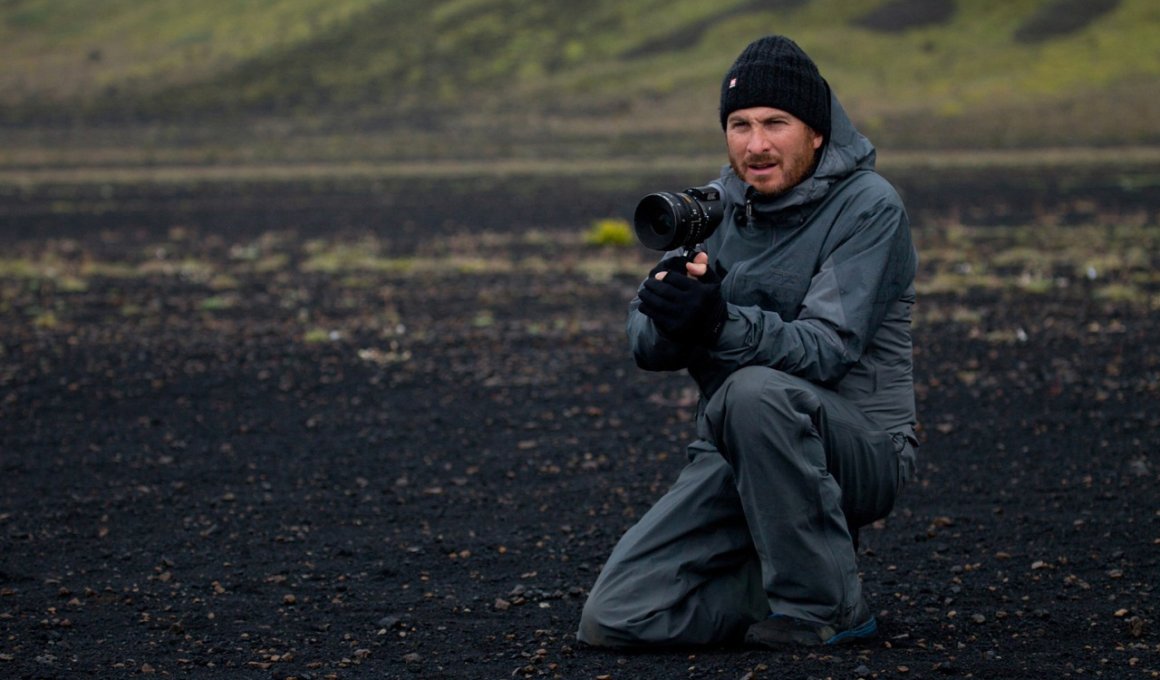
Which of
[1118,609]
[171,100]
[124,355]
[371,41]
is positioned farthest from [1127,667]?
[371,41]

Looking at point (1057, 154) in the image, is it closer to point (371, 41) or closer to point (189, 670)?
point (189, 670)

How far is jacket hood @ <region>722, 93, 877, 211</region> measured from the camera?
438 cm

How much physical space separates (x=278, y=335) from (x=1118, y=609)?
795cm

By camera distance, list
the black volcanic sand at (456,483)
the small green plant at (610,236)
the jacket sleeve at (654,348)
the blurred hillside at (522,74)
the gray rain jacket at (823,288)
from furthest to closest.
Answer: the blurred hillside at (522,74) → the small green plant at (610,236) → the black volcanic sand at (456,483) → the jacket sleeve at (654,348) → the gray rain jacket at (823,288)

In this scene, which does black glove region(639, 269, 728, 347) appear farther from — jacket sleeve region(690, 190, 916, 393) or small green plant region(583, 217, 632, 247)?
small green plant region(583, 217, 632, 247)

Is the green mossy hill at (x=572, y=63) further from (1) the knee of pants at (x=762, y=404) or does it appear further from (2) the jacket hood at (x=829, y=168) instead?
(1) the knee of pants at (x=762, y=404)

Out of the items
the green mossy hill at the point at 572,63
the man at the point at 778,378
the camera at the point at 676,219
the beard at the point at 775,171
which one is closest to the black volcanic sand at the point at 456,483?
the man at the point at 778,378

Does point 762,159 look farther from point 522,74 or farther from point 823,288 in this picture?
point 522,74

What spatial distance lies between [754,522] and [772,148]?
1.08 metres

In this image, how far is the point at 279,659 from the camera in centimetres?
462

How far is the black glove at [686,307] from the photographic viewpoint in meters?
4.11

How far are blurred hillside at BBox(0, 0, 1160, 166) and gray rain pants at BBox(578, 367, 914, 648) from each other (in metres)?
34.3

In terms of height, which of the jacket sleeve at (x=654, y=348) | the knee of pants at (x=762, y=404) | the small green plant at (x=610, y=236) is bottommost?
the small green plant at (x=610, y=236)

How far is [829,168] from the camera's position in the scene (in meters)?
4.38
